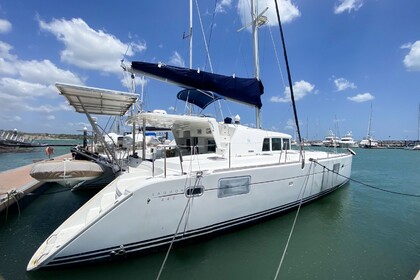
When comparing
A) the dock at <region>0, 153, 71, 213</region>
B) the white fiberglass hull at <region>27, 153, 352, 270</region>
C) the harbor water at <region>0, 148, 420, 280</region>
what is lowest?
the harbor water at <region>0, 148, 420, 280</region>

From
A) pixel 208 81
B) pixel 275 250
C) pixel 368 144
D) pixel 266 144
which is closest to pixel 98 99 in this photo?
pixel 208 81

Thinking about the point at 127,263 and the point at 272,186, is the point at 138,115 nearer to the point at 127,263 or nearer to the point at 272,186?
the point at 127,263

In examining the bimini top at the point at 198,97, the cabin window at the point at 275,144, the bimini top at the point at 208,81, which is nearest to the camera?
the bimini top at the point at 208,81

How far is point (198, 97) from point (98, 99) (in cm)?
363

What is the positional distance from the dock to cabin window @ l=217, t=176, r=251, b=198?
6.94m

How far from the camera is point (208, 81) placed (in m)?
8.04

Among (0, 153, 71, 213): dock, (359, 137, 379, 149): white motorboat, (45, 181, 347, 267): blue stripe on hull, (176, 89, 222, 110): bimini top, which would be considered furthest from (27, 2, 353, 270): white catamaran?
(359, 137, 379, 149): white motorboat

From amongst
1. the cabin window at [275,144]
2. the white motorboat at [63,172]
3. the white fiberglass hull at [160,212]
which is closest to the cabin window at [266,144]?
the cabin window at [275,144]

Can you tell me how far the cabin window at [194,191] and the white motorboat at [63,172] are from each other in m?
4.08

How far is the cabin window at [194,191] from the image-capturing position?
5078 millimetres

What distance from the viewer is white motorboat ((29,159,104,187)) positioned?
21.8 feet

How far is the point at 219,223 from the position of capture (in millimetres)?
5660

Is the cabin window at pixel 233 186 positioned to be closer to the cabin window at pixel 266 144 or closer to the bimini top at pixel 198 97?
the cabin window at pixel 266 144

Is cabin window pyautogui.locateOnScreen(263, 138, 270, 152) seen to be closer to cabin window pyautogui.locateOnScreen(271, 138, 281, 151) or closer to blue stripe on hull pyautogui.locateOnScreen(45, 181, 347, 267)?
cabin window pyautogui.locateOnScreen(271, 138, 281, 151)
